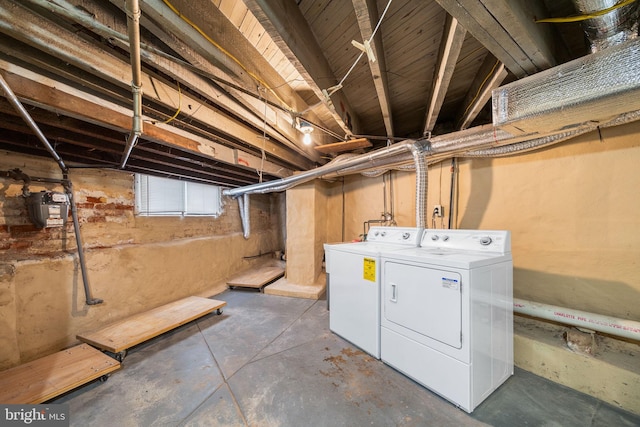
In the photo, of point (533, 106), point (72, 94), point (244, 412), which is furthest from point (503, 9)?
point (244, 412)

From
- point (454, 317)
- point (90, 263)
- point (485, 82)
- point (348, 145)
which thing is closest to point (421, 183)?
point (485, 82)

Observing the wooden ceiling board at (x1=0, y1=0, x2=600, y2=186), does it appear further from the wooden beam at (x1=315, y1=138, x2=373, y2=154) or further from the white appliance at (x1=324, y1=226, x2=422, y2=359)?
the white appliance at (x1=324, y1=226, x2=422, y2=359)

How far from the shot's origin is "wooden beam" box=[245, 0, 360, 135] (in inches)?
40.9

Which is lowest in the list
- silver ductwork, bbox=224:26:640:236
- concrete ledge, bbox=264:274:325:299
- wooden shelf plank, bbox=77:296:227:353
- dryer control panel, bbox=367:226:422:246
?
concrete ledge, bbox=264:274:325:299

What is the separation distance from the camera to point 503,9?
96 centimetres

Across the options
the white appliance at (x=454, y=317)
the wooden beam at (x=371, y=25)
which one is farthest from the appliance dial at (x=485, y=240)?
the wooden beam at (x=371, y=25)

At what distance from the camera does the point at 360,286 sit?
7.08 ft

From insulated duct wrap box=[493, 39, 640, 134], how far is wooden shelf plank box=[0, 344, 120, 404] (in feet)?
11.2

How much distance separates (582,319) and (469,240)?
0.98 metres

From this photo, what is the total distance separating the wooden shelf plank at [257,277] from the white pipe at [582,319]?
3.41 meters

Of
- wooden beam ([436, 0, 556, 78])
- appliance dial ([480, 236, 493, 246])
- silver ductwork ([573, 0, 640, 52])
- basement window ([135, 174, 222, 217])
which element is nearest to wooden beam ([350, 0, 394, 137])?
wooden beam ([436, 0, 556, 78])

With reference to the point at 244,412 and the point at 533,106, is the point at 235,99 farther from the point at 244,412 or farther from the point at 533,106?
the point at 244,412

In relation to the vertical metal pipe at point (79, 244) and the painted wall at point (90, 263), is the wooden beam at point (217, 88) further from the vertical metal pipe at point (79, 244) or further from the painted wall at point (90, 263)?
the painted wall at point (90, 263)

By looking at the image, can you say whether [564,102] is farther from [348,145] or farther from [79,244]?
[79,244]
